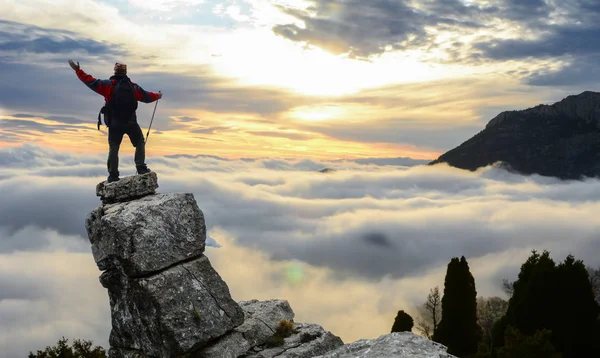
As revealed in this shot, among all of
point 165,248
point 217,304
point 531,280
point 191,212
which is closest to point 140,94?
point 191,212

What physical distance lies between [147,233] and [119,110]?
6321 millimetres

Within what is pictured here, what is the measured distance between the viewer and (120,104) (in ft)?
68.9

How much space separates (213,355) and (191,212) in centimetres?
620

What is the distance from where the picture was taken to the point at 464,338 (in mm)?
38781

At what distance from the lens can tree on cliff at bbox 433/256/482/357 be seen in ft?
127

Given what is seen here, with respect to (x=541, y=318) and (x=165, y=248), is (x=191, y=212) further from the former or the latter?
(x=541, y=318)

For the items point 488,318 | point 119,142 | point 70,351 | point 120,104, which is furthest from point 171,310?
point 488,318

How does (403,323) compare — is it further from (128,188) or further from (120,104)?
(120,104)

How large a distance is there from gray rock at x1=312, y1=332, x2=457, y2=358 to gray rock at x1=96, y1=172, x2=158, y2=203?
13.3 metres

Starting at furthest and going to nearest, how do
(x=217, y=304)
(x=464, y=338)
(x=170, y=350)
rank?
(x=464, y=338) → (x=217, y=304) → (x=170, y=350)

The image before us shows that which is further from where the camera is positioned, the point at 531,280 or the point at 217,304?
the point at 531,280

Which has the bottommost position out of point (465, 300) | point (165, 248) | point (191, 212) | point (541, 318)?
point (465, 300)

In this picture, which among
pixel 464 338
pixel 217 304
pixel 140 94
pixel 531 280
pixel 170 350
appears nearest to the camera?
pixel 170 350

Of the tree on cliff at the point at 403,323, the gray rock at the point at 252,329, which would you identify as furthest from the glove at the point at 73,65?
the tree on cliff at the point at 403,323
